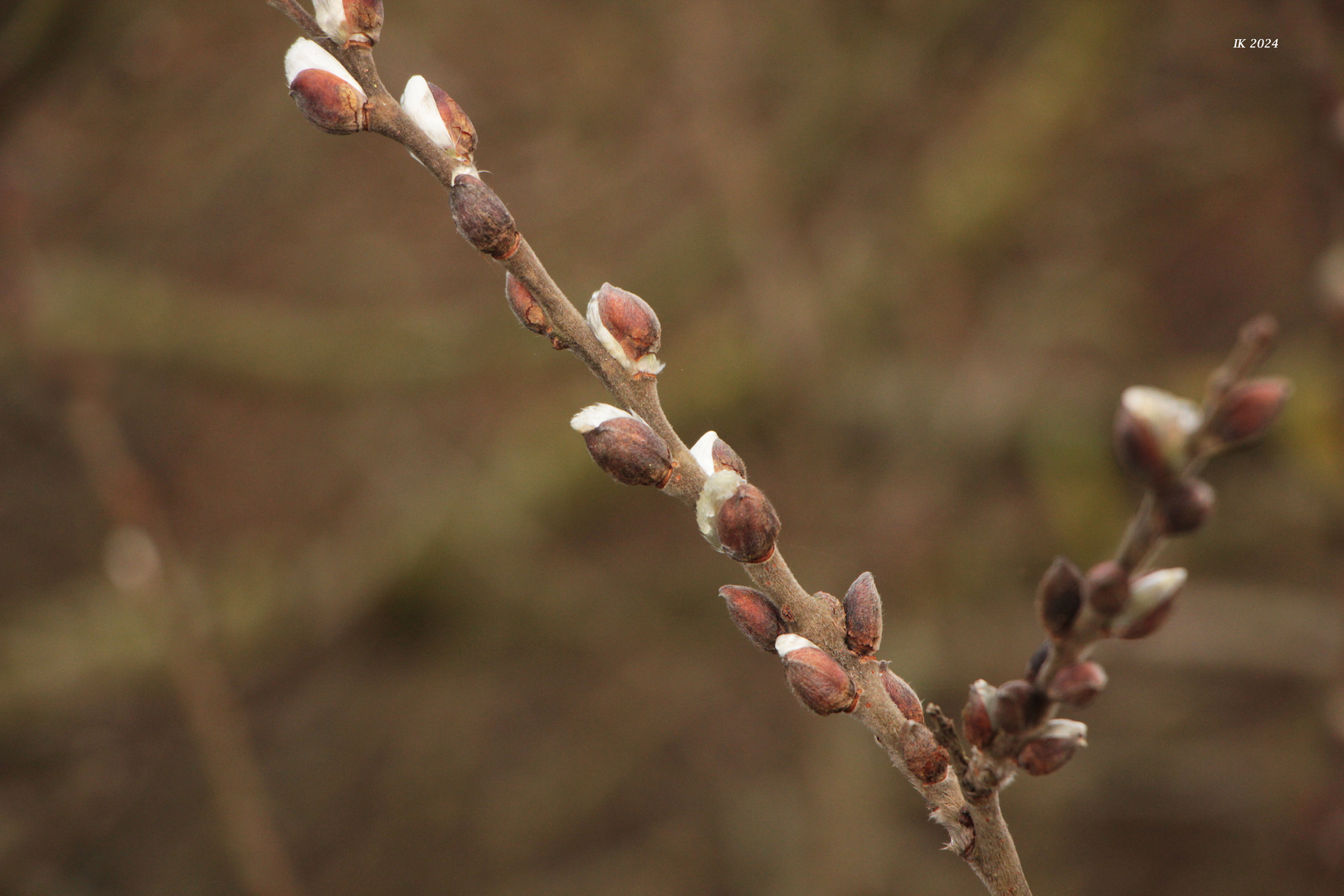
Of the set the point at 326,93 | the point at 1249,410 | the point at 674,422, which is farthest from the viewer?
the point at 674,422

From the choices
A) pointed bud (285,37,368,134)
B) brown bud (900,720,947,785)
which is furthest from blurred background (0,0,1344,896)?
brown bud (900,720,947,785)

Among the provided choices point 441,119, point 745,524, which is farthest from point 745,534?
point 441,119

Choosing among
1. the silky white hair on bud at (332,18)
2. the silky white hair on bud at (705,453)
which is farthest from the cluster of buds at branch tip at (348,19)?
the silky white hair on bud at (705,453)

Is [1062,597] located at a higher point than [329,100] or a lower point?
lower

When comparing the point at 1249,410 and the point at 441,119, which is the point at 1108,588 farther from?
the point at 441,119

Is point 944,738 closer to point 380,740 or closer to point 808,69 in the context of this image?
point 808,69

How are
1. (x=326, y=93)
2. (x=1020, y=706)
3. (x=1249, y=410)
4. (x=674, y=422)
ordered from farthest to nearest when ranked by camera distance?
(x=674, y=422) → (x=326, y=93) → (x=1020, y=706) → (x=1249, y=410)
